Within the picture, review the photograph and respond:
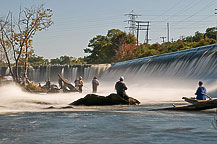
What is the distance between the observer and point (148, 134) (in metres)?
11.3

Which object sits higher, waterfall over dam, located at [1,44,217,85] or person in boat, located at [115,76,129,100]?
waterfall over dam, located at [1,44,217,85]

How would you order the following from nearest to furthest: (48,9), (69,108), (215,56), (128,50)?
(69,108) < (215,56) < (48,9) < (128,50)

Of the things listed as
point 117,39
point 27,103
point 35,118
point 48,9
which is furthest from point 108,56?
point 35,118

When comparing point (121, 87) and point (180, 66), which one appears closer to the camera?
point (121, 87)

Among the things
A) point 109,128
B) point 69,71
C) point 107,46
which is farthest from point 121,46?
point 109,128

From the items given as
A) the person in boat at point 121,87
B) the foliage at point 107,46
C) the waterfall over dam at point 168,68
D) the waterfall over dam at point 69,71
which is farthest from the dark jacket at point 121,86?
the foliage at point 107,46

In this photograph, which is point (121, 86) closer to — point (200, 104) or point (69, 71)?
point (200, 104)

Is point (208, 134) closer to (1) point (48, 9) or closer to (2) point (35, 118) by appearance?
(2) point (35, 118)

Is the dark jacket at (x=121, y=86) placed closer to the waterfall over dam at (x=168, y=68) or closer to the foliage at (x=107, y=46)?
the waterfall over dam at (x=168, y=68)

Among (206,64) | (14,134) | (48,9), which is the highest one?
(48,9)

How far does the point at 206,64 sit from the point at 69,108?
17785mm

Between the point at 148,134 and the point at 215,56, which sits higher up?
the point at 215,56

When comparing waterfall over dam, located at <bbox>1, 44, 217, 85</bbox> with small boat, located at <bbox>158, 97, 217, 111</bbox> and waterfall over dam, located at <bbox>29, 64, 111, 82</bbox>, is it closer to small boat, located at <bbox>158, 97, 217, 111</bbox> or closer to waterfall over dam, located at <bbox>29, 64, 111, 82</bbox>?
waterfall over dam, located at <bbox>29, 64, 111, 82</bbox>

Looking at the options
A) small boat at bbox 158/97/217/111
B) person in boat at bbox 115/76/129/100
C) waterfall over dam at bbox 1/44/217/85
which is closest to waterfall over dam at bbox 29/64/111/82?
waterfall over dam at bbox 1/44/217/85
